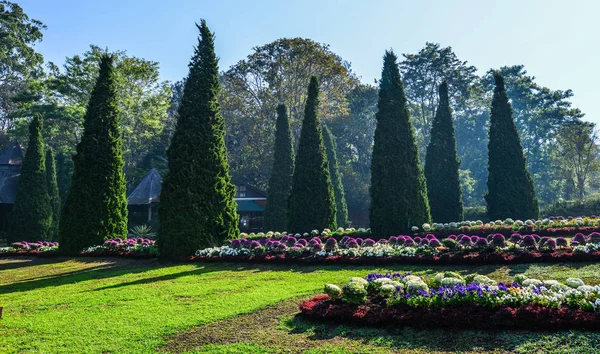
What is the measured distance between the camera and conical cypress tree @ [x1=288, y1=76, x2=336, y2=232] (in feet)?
A: 61.1

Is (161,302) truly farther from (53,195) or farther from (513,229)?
(53,195)

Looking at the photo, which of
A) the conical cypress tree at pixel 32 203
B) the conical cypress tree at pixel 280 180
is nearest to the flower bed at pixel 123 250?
the conical cypress tree at pixel 32 203

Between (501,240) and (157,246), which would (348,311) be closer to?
(501,240)

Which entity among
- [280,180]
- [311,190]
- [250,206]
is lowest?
[250,206]

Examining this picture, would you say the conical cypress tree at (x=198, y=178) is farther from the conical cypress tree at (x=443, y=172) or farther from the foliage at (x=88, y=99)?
the foliage at (x=88, y=99)

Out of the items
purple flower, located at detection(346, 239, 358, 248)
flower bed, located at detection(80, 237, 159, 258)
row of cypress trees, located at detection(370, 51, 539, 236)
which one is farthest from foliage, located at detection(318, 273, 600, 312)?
row of cypress trees, located at detection(370, 51, 539, 236)

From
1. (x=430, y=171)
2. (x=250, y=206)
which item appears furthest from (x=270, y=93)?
(x=430, y=171)

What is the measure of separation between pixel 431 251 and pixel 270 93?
2538 centimetres

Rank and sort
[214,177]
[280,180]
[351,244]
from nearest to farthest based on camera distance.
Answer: [351,244] < [214,177] < [280,180]

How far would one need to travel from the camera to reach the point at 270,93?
3356 cm

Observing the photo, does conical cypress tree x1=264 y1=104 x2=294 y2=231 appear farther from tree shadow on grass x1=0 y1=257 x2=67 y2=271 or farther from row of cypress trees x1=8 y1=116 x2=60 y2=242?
row of cypress trees x1=8 y1=116 x2=60 y2=242

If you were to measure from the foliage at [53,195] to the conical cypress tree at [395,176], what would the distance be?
18.2 m

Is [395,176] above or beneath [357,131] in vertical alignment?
beneath

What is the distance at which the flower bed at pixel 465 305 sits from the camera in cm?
495
